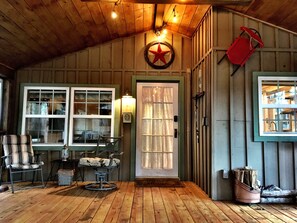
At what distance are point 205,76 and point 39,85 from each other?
3306mm

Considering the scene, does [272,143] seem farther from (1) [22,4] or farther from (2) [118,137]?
(1) [22,4]

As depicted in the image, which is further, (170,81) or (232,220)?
(170,81)

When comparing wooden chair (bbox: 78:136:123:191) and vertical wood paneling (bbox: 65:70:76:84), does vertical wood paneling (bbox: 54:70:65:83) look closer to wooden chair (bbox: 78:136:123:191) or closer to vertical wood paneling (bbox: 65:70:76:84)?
vertical wood paneling (bbox: 65:70:76:84)

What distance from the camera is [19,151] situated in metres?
4.69

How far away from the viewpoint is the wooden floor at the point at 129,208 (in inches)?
118

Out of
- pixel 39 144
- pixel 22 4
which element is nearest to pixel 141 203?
pixel 39 144

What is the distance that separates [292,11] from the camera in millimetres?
3670

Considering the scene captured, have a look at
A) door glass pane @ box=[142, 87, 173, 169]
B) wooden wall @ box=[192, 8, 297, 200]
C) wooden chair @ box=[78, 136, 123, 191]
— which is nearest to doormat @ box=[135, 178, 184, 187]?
door glass pane @ box=[142, 87, 173, 169]

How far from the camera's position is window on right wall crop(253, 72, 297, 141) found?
3.99 m

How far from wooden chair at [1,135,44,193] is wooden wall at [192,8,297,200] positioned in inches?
120

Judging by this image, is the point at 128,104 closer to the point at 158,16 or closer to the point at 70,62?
the point at 70,62

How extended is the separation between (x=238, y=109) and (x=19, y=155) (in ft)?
12.8

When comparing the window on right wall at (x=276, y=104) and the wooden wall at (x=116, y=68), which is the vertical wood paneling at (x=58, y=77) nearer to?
the wooden wall at (x=116, y=68)

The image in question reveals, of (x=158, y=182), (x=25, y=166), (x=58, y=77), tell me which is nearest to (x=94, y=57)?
(x=58, y=77)
